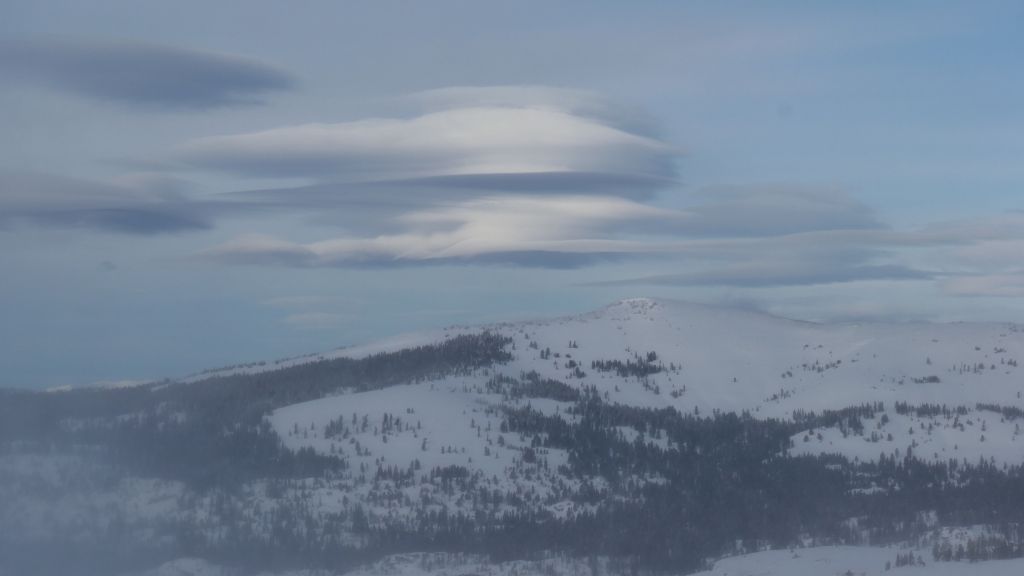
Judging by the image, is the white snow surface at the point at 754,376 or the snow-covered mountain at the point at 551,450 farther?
the white snow surface at the point at 754,376

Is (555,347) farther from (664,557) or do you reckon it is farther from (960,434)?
(664,557)

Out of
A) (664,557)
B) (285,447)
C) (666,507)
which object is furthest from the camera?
(285,447)

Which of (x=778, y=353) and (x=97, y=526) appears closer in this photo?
(x=97, y=526)

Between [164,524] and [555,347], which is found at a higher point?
[555,347]

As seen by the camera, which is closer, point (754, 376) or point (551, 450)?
point (551, 450)

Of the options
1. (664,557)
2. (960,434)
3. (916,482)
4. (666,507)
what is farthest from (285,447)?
(960,434)

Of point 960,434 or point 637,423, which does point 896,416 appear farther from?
point 637,423

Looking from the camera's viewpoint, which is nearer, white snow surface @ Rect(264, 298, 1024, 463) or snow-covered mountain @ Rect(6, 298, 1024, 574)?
snow-covered mountain @ Rect(6, 298, 1024, 574)

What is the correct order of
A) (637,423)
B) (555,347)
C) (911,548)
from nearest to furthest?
(911,548)
(637,423)
(555,347)

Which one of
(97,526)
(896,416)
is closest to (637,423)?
(896,416)

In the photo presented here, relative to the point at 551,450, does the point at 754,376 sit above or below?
above
